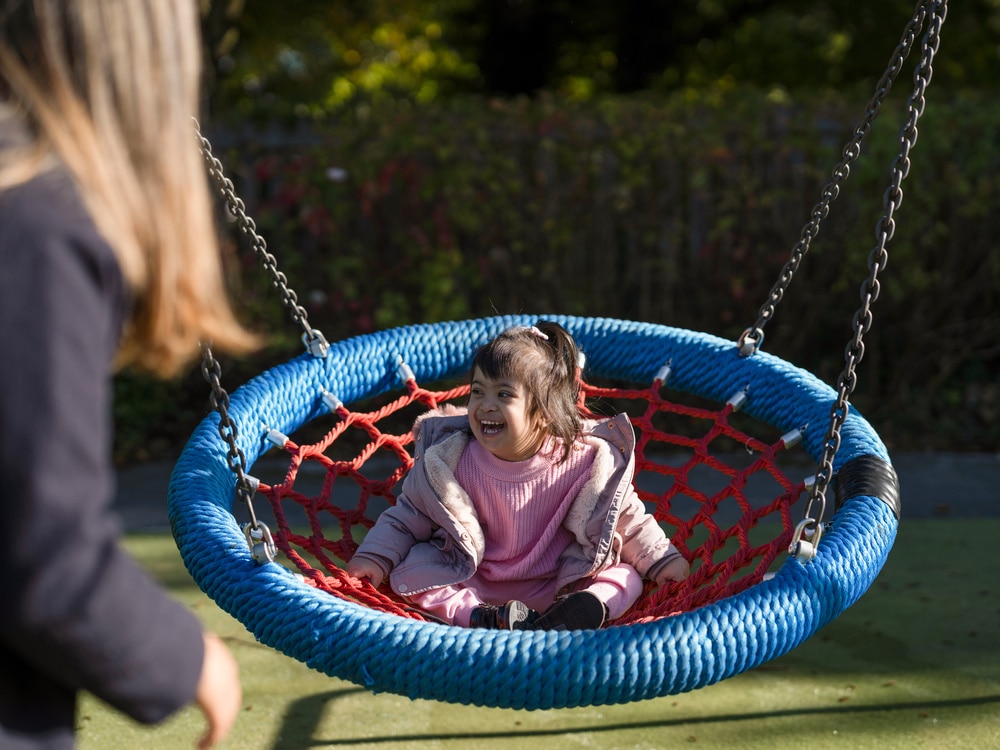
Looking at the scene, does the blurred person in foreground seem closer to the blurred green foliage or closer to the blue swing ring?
the blue swing ring

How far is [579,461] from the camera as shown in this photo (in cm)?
251

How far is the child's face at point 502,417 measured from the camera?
2432mm

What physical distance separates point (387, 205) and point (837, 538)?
3.61 meters

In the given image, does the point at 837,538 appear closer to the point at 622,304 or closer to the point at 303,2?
the point at 622,304

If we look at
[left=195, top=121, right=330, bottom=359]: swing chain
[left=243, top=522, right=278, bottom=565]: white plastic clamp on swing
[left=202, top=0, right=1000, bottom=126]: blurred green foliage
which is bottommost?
[left=202, top=0, right=1000, bottom=126]: blurred green foliage

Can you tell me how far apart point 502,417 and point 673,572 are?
49 centimetres

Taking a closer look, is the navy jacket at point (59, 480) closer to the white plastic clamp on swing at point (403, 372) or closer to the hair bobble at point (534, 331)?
the hair bobble at point (534, 331)

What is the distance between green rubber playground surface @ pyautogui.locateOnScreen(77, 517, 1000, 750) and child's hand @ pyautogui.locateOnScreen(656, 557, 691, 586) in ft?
1.55

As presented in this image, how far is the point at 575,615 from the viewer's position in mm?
2213

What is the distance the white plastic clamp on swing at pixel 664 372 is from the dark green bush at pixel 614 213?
7.86 feet

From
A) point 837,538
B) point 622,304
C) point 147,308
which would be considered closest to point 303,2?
point 622,304

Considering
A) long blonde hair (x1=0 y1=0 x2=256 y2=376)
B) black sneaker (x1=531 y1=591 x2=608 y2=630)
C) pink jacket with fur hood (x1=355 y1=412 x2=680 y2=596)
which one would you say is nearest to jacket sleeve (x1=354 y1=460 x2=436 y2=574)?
pink jacket with fur hood (x1=355 y1=412 x2=680 y2=596)

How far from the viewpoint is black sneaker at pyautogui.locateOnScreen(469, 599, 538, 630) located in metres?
2.23

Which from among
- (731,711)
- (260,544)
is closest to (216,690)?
(260,544)
